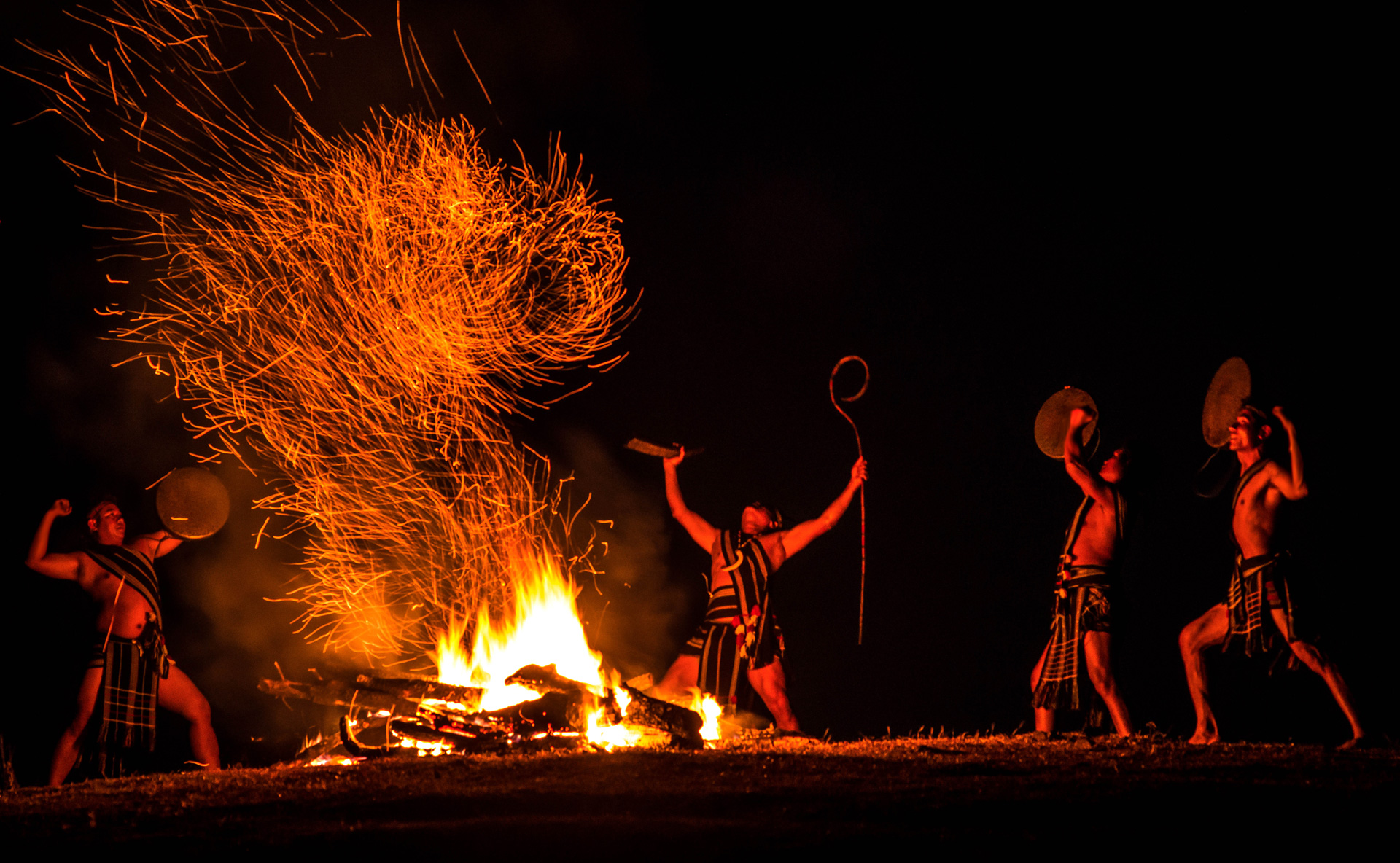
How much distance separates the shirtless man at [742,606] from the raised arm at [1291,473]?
8.28ft

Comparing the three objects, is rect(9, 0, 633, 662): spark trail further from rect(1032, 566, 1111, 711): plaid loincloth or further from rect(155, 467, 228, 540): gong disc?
rect(1032, 566, 1111, 711): plaid loincloth

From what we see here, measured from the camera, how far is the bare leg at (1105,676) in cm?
640

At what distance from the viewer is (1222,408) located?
7.04 metres

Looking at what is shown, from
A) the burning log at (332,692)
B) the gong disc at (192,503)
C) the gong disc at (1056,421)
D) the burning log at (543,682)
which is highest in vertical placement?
the gong disc at (1056,421)

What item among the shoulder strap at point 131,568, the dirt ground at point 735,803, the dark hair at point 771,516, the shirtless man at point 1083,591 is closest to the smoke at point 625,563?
the dark hair at point 771,516

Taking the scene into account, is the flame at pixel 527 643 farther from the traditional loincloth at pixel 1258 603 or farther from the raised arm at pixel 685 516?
the traditional loincloth at pixel 1258 603

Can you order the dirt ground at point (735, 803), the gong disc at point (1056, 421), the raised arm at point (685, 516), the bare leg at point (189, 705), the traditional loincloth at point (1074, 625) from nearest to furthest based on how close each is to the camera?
the dirt ground at point (735, 803)
the traditional loincloth at point (1074, 625)
the bare leg at point (189, 705)
the gong disc at point (1056, 421)
the raised arm at point (685, 516)

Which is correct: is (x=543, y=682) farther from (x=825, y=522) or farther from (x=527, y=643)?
(x=825, y=522)

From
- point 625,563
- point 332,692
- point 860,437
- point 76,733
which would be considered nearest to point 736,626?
point 625,563

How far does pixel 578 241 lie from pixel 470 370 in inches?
44.9

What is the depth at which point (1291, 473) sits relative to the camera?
6.25 metres

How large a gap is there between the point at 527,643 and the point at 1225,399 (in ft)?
14.7

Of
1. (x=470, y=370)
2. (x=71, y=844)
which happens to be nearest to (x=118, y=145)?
(x=470, y=370)

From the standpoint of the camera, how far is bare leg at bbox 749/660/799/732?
7.82 metres
